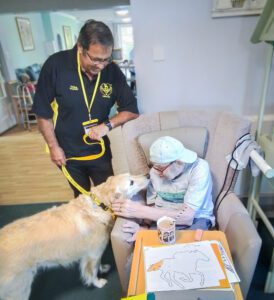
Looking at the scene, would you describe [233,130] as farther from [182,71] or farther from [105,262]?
[105,262]

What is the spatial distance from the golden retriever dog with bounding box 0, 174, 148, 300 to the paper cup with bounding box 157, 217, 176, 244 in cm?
36

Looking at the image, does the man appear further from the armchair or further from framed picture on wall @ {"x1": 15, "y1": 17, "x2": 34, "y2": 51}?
framed picture on wall @ {"x1": 15, "y1": 17, "x2": 34, "y2": 51}

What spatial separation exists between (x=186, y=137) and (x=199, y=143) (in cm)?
9

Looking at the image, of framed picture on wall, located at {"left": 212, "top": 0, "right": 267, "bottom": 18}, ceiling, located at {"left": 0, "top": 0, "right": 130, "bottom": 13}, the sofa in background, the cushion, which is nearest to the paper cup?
the cushion

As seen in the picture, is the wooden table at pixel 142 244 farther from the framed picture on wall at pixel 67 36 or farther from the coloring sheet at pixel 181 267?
the framed picture on wall at pixel 67 36

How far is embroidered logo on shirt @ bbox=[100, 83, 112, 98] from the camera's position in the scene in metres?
1.52

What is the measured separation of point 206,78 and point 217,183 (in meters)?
0.87

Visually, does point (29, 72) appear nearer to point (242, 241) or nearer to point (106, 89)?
point (106, 89)

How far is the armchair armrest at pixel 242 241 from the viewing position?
1061 millimetres

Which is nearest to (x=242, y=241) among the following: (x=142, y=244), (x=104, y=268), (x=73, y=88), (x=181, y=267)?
(x=181, y=267)

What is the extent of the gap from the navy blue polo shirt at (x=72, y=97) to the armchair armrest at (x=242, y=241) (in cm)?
86

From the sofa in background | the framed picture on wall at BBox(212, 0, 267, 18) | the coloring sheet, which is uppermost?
the framed picture on wall at BBox(212, 0, 267, 18)

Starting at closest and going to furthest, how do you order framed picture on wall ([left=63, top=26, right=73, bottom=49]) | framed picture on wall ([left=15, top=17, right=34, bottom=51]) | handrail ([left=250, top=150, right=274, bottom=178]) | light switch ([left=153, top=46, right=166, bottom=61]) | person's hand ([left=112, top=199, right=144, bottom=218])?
1. handrail ([left=250, top=150, right=274, bottom=178])
2. person's hand ([left=112, top=199, right=144, bottom=218])
3. light switch ([left=153, top=46, right=166, bottom=61])
4. framed picture on wall ([left=15, top=17, right=34, bottom=51])
5. framed picture on wall ([left=63, top=26, right=73, bottom=49])

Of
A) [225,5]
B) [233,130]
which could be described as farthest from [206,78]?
[233,130]
